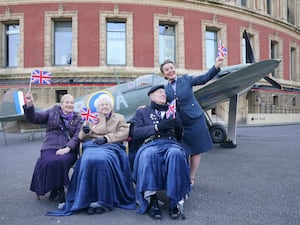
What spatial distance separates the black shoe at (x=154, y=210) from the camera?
9.46ft

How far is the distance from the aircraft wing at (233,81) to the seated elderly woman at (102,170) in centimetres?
341

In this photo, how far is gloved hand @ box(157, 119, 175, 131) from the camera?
322 cm

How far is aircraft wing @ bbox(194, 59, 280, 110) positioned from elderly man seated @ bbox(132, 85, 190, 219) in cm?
322

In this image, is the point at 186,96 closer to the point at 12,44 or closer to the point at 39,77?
the point at 39,77

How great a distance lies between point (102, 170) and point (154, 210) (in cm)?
78

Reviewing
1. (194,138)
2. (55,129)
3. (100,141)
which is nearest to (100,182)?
(100,141)

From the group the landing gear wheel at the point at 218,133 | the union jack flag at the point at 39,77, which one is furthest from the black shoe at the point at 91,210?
the landing gear wheel at the point at 218,133

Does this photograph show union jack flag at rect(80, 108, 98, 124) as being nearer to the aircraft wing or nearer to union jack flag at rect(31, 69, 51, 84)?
union jack flag at rect(31, 69, 51, 84)

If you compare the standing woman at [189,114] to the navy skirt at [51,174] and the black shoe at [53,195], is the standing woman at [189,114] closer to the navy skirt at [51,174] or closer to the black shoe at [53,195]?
the navy skirt at [51,174]

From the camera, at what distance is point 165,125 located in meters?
3.22

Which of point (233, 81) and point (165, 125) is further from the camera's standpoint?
point (233, 81)

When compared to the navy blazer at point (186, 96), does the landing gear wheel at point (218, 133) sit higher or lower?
lower

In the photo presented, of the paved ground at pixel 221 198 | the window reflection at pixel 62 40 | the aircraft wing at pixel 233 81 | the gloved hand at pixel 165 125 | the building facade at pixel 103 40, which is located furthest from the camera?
the window reflection at pixel 62 40

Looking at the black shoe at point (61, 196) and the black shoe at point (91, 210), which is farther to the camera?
the black shoe at point (61, 196)
